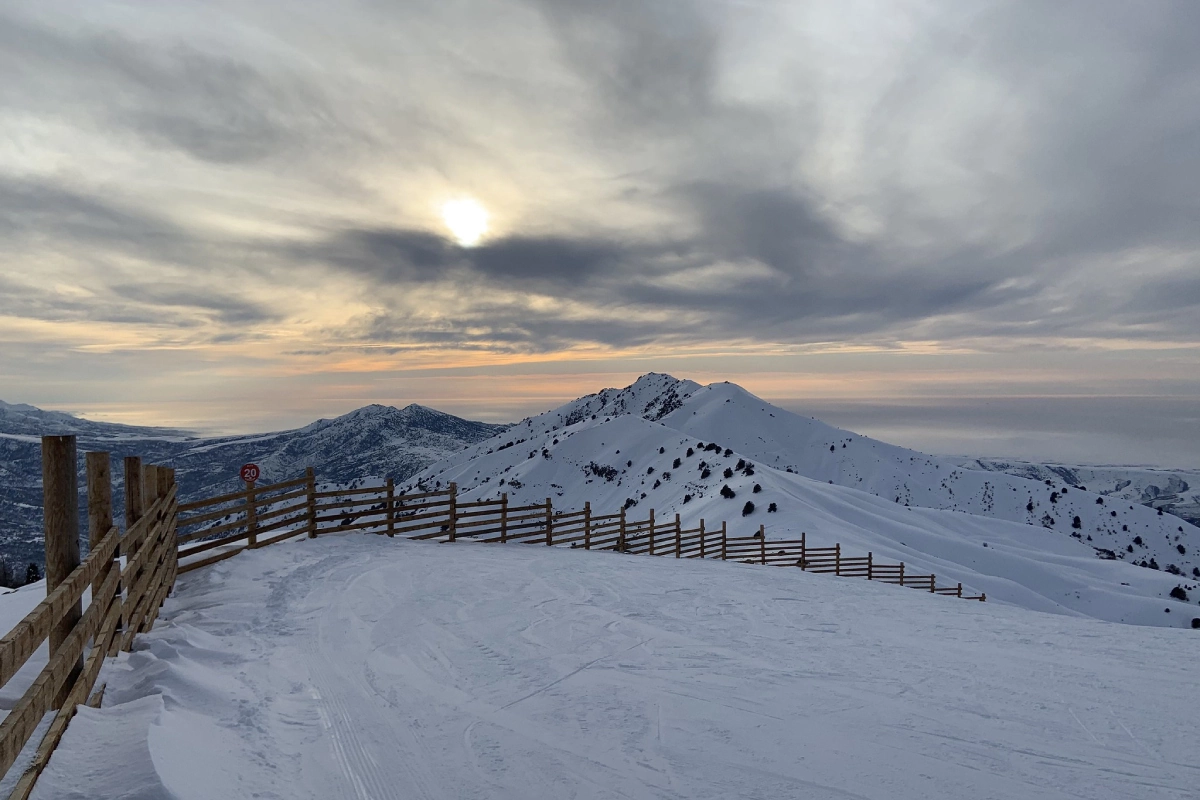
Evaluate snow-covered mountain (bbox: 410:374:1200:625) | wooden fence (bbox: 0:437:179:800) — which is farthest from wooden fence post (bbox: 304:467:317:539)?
snow-covered mountain (bbox: 410:374:1200:625)

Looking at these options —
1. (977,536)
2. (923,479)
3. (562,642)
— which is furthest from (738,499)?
(923,479)

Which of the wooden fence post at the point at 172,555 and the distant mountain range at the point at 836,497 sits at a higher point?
the wooden fence post at the point at 172,555

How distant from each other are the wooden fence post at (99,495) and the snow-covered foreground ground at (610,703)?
139cm

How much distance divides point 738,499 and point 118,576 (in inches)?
1909

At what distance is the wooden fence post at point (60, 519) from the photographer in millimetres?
4707

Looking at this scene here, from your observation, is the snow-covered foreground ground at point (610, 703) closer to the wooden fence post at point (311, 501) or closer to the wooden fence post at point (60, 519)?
the wooden fence post at point (60, 519)

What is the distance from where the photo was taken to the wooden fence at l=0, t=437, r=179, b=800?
3584mm

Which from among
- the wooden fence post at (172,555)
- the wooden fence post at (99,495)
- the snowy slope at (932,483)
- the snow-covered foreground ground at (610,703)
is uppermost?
the wooden fence post at (99,495)

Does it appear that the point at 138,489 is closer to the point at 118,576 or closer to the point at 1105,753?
the point at 118,576

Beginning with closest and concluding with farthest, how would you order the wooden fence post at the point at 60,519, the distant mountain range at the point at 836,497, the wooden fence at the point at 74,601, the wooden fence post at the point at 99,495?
1. the wooden fence at the point at 74,601
2. the wooden fence post at the point at 60,519
3. the wooden fence post at the point at 99,495
4. the distant mountain range at the point at 836,497

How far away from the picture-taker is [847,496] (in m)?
58.8

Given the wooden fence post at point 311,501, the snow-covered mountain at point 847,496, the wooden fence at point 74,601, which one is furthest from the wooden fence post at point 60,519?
the snow-covered mountain at point 847,496

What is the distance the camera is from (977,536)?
196ft

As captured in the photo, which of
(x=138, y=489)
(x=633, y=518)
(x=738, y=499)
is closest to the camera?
(x=138, y=489)
